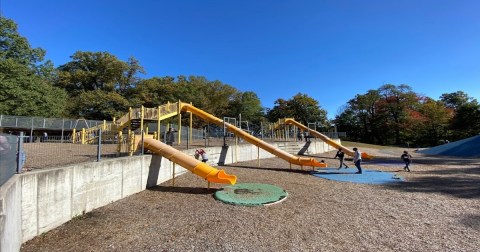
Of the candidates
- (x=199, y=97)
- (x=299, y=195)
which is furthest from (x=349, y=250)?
(x=199, y=97)

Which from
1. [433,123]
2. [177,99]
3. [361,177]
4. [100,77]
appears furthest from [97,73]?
[433,123]

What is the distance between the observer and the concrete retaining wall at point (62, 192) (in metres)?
4.72

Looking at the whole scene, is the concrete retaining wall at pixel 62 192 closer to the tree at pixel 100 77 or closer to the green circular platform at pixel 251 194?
the green circular platform at pixel 251 194

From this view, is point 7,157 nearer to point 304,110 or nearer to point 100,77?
point 100,77

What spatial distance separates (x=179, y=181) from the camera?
504 inches

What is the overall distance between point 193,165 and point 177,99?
1754 inches

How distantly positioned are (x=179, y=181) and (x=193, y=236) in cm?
655

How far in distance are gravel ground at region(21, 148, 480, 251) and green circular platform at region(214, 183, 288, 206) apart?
0.32 m

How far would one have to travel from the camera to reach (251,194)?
1050 centimetres

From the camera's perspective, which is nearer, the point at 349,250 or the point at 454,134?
the point at 349,250

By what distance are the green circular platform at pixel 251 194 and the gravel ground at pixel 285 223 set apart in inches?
12.5

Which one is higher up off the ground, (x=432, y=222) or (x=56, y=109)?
(x=56, y=109)

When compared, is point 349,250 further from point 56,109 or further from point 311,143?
point 56,109

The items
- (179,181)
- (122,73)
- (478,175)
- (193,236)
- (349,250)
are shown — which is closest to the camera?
(349,250)
